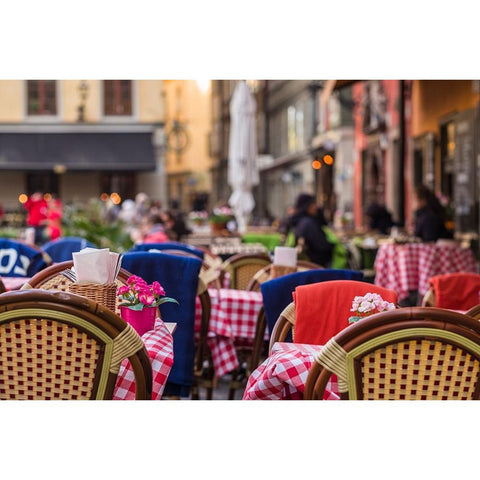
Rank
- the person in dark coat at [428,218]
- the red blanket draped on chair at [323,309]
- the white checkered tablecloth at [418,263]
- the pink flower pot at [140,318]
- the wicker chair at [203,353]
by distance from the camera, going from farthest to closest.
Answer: the person in dark coat at [428,218]
the white checkered tablecloth at [418,263]
the wicker chair at [203,353]
the red blanket draped on chair at [323,309]
the pink flower pot at [140,318]

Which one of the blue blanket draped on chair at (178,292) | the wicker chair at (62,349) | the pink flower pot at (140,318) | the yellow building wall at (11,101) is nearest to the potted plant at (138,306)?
the pink flower pot at (140,318)

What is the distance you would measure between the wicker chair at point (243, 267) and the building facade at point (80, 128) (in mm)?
31184

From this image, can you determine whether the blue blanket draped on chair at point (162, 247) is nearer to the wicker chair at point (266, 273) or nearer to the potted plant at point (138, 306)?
the wicker chair at point (266, 273)

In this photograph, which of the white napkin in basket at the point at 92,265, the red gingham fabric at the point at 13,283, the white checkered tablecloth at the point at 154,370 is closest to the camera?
the white checkered tablecloth at the point at 154,370

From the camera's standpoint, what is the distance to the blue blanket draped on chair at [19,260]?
7.12m

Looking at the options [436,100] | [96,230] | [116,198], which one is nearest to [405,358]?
[96,230]

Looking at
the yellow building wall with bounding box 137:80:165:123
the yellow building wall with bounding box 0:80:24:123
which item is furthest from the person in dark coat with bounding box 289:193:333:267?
the yellow building wall with bounding box 0:80:24:123

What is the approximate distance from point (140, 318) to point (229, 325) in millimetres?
2369

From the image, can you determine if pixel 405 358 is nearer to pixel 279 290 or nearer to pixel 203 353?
pixel 279 290

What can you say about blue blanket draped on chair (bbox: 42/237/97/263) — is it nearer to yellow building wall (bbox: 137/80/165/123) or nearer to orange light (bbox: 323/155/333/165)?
orange light (bbox: 323/155/333/165)

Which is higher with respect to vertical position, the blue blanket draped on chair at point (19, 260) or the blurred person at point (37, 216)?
the blurred person at point (37, 216)

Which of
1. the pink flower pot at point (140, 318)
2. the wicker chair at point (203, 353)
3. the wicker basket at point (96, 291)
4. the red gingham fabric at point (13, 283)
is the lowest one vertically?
the wicker chair at point (203, 353)
